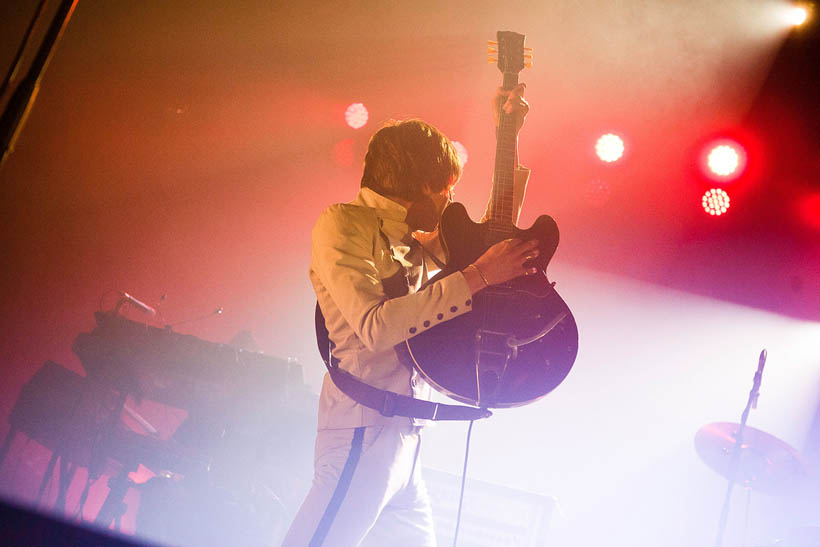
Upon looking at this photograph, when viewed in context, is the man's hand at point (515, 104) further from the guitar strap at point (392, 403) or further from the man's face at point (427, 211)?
the guitar strap at point (392, 403)

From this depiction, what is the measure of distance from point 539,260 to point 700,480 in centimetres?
384

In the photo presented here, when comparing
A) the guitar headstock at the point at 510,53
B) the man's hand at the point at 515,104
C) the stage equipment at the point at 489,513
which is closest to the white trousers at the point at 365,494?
the man's hand at the point at 515,104

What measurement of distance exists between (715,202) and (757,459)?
2153mm

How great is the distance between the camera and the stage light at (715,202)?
4988 mm

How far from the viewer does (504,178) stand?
2.32 metres

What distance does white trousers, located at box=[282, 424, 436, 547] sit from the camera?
68.3 inches

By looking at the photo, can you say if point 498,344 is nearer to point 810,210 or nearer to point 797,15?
point 797,15

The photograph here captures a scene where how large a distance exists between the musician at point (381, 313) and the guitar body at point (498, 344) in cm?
9

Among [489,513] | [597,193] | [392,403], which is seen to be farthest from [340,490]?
[597,193]

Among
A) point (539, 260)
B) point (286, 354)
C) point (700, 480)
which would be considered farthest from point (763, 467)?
point (286, 354)

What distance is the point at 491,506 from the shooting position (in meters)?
3.65

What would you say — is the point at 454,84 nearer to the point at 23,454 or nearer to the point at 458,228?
the point at 458,228

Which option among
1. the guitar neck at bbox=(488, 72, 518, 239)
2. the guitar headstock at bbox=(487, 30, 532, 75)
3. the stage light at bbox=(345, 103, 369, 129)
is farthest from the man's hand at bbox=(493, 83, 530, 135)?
the stage light at bbox=(345, 103, 369, 129)

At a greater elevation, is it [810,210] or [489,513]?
[810,210]
